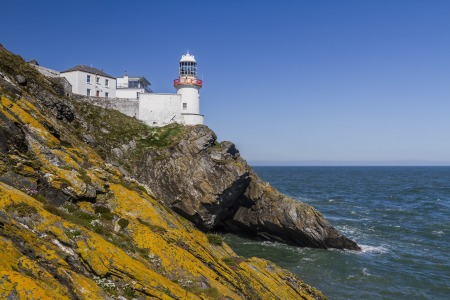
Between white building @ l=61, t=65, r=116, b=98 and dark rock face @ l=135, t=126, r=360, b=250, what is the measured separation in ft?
65.4

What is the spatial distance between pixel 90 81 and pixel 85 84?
4.14 feet

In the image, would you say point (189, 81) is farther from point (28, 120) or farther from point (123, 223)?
point (123, 223)

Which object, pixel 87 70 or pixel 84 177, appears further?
pixel 87 70

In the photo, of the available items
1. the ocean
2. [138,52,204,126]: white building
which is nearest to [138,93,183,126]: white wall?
[138,52,204,126]: white building

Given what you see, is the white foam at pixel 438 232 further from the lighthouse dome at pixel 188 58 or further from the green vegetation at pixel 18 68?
the green vegetation at pixel 18 68

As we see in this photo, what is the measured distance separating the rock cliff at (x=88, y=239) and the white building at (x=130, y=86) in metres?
46.7

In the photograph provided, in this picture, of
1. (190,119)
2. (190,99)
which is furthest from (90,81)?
(190,119)

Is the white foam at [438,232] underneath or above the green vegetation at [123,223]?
underneath

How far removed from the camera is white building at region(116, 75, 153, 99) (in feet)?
226

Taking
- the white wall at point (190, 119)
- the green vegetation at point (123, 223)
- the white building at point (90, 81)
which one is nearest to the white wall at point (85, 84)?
the white building at point (90, 81)

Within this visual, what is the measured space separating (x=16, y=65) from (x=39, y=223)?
2768 centimetres

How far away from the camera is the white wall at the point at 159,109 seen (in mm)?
A: 56406

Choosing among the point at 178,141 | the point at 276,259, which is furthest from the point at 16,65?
the point at 276,259

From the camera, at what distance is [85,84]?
5909 cm
